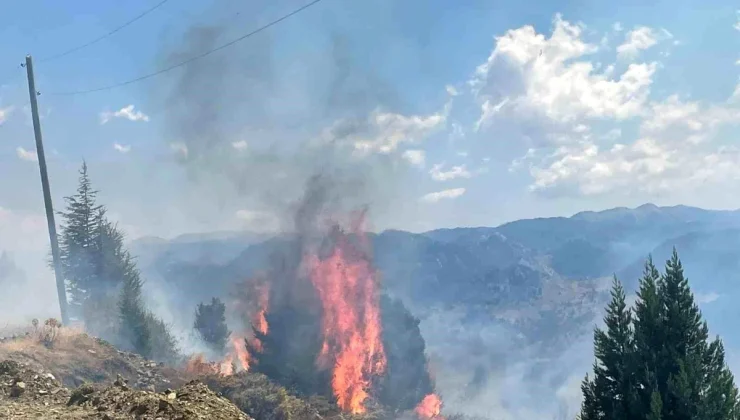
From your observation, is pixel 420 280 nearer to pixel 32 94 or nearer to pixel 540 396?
pixel 540 396

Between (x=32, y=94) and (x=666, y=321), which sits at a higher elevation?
(x=32, y=94)

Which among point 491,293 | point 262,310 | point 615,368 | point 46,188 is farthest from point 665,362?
point 491,293

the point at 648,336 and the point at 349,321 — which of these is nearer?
the point at 648,336

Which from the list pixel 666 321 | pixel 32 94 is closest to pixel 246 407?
pixel 666 321

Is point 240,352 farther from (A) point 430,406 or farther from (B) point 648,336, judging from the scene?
(B) point 648,336

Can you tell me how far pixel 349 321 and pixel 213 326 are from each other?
12.2m

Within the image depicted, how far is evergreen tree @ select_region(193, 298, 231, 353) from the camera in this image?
45134mm

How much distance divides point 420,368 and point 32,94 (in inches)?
1558

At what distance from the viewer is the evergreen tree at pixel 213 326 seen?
45134 millimetres

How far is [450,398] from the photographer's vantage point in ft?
302

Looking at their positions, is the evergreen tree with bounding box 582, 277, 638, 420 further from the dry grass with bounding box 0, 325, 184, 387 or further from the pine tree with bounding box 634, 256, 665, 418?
the dry grass with bounding box 0, 325, 184, 387

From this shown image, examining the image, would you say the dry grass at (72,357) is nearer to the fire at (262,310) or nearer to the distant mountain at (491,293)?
the fire at (262,310)

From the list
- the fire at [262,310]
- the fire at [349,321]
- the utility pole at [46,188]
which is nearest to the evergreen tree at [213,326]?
the fire at [262,310]

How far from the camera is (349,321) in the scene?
4459 cm
